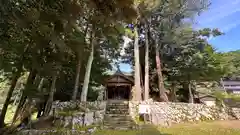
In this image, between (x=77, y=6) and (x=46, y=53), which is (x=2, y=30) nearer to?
(x=77, y=6)

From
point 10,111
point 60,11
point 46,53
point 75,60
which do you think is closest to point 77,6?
point 60,11

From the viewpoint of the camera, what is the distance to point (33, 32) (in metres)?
6.64

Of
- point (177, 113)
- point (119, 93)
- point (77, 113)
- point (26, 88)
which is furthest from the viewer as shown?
point (119, 93)

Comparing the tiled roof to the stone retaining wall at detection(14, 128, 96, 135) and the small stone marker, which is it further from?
the stone retaining wall at detection(14, 128, 96, 135)

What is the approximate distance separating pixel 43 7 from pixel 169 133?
24.7ft

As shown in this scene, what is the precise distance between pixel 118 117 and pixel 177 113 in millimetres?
4262

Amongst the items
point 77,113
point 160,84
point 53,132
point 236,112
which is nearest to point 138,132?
point 77,113

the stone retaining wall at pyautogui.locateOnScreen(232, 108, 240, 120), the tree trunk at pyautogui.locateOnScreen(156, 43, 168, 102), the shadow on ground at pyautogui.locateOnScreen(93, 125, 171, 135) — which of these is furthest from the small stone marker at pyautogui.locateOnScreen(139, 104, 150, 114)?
the stone retaining wall at pyautogui.locateOnScreen(232, 108, 240, 120)

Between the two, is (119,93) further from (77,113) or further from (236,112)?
(236,112)

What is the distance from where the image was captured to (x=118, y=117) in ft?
34.3

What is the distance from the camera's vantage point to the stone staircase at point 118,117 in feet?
30.8

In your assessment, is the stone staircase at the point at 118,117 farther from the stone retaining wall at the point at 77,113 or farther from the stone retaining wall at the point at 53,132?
the stone retaining wall at the point at 53,132

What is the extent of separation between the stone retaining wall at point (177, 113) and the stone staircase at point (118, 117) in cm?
57

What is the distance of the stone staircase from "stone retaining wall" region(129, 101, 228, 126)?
0.57 metres
